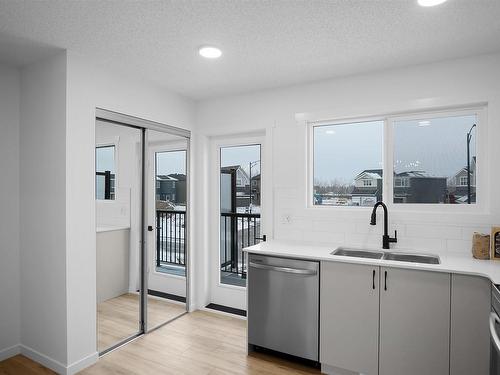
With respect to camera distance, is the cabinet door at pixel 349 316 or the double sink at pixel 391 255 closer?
the cabinet door at pixel 349 316

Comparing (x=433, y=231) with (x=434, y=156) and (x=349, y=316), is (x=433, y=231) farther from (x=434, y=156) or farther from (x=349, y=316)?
(x=349, y=316)

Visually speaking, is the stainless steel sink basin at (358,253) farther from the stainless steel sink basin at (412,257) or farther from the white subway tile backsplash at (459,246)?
the white subway tile backsplash at (459,246)

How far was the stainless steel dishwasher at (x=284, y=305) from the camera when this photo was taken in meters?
2.57

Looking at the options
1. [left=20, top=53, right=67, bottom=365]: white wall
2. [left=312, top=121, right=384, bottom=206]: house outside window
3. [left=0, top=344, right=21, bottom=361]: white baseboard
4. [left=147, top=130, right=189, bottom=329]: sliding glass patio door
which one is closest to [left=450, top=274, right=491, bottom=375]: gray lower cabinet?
[left=312, top=121, right=384, bottom=206]: house outside window

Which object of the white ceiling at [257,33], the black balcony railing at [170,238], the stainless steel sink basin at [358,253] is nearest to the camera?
the white ceiling at [257,33]

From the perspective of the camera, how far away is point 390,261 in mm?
2334

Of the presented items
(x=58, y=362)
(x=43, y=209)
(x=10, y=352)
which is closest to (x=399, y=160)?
(x=43, y=209)

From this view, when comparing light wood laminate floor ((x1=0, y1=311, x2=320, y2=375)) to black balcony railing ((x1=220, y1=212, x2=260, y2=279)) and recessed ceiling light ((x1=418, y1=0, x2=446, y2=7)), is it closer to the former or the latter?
black balcony railing ((x1=220, y1=212, x2=260, y2=279))

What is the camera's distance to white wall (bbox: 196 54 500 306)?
8.39 ft

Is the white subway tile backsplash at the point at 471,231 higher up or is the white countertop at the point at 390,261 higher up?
the white subway tile backsplash at the point at 471,231

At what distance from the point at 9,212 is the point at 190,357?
6.86 ft

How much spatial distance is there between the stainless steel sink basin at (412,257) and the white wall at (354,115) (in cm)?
9

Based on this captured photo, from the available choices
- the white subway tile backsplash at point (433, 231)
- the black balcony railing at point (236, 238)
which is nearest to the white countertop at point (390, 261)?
the white subway tile backsplash at point (433, 231)

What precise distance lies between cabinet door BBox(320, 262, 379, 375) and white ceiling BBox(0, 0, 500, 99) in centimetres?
172
